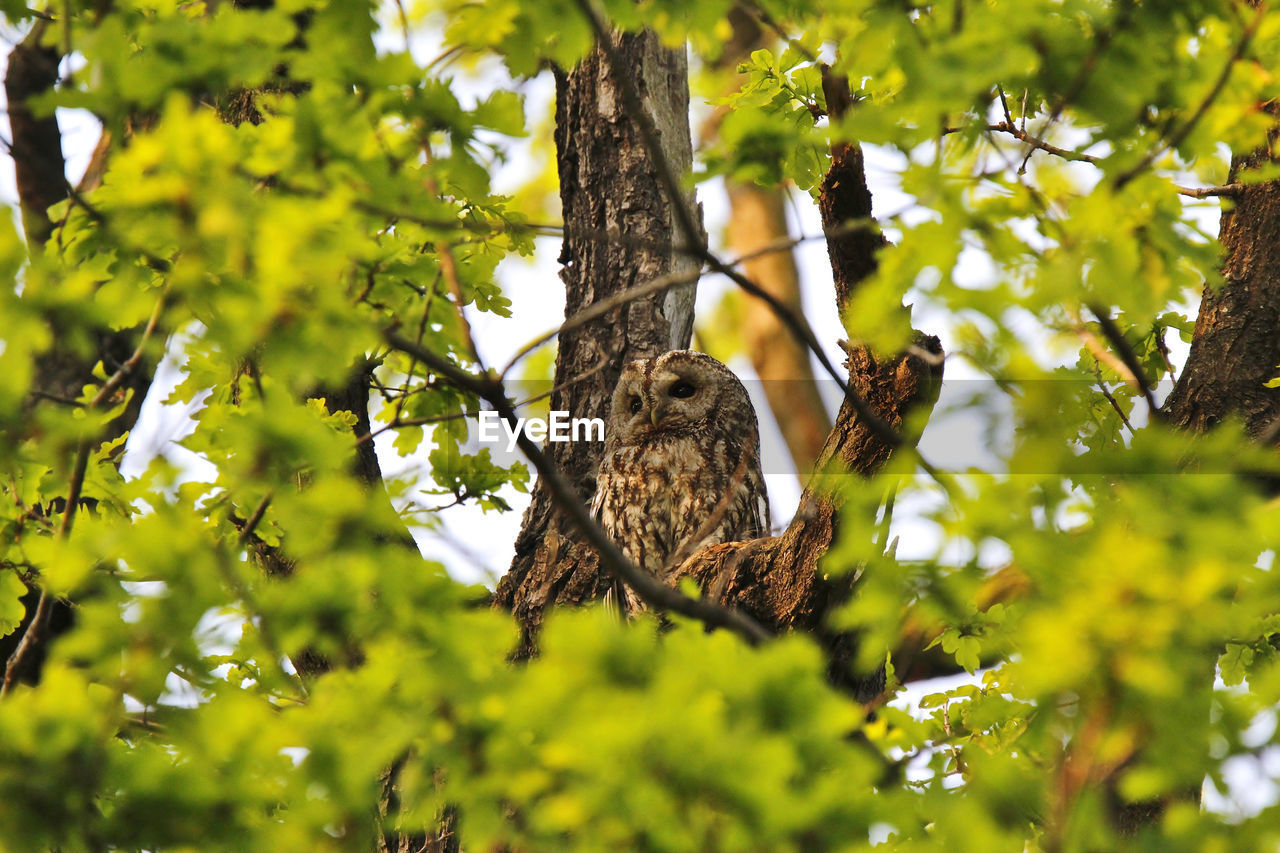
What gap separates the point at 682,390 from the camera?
5195 millimetres

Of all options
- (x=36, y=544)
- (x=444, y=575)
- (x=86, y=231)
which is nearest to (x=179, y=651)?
(x=444, y=575)

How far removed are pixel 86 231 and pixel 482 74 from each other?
2.50 m

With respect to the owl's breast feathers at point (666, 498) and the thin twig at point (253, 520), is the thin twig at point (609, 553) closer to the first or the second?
the thin twig at point (253, 520)

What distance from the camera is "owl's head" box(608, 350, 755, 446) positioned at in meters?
4.84

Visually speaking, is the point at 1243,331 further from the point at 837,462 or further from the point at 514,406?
the point at 514,406

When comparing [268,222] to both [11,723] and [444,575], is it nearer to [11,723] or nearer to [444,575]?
[444,575]

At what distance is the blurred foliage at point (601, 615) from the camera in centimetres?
139

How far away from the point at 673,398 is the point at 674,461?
296mm

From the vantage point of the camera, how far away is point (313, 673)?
3863 millimetres

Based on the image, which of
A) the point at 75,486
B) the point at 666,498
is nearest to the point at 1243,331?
the point at 666,498

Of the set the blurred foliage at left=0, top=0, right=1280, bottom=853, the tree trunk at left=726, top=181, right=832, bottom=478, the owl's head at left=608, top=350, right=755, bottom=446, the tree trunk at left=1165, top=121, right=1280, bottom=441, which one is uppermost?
the tree trunk at left=726, top=181, right=832, bottom=478

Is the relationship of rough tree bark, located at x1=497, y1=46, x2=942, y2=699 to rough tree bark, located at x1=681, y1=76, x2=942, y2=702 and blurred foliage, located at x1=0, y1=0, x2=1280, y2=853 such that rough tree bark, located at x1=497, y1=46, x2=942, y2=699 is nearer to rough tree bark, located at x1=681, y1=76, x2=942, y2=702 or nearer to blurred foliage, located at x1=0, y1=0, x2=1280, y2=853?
rough tree bark, located at x1=681, y1=76, x2=942, y2=702

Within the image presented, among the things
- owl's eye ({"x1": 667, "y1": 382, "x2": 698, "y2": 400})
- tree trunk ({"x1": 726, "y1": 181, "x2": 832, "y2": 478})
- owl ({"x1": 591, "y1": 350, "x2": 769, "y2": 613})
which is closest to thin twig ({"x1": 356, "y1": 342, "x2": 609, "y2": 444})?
owl ({"x1": 591, "y1": 350, "x2": 769, "y2": 613})

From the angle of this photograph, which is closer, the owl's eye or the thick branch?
the thick branch
